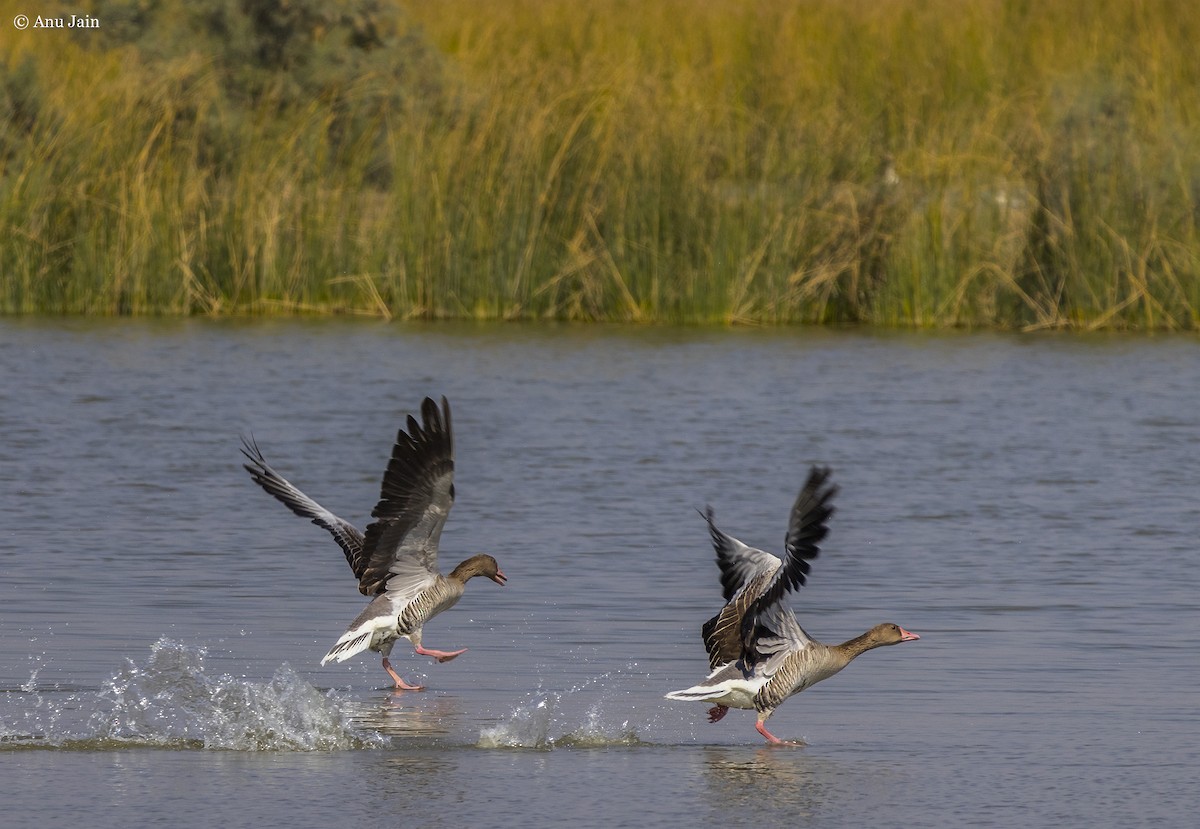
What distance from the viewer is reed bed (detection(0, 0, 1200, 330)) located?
18.6m

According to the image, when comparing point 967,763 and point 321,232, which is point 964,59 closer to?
point 321,232

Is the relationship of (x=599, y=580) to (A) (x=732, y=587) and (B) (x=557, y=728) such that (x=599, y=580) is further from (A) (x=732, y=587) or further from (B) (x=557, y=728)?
(B) (x=557, y=728)

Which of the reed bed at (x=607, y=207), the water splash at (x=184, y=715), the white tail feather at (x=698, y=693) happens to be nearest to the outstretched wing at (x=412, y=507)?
the water splash at (x=184, y=715)

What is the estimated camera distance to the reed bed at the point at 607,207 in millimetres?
18609

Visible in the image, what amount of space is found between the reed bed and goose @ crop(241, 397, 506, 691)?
10298 millimetres

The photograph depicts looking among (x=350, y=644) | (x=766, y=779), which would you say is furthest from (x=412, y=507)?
(x=766, y=779)

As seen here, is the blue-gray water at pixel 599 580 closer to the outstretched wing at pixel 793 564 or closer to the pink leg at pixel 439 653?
the pink leg at pixel 439 653

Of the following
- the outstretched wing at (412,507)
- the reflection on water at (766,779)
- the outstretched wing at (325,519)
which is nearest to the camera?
the reflection on water at (766,779)

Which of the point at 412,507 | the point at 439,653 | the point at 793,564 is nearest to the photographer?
the point at 793,564

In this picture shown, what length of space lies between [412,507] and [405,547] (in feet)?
1.14

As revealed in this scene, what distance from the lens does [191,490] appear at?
12.2m

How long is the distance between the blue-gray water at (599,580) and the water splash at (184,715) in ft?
0.05

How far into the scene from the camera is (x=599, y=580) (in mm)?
9789

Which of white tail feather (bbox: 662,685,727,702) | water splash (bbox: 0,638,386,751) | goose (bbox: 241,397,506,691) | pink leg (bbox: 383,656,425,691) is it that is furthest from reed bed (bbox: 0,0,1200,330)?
white tail feather (bbox: 662,685,727,702)
